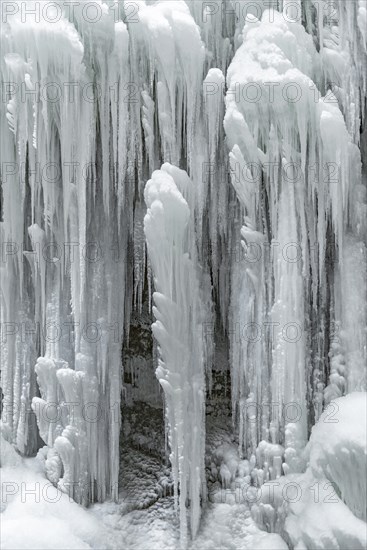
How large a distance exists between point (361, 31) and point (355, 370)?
2.39 metres

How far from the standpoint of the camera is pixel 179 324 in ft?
15.3

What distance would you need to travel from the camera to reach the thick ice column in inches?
177

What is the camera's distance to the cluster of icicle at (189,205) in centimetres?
460

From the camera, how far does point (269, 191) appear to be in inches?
187

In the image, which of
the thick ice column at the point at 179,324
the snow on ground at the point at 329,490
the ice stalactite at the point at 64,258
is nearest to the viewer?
the snow on ground at the point at 329,490

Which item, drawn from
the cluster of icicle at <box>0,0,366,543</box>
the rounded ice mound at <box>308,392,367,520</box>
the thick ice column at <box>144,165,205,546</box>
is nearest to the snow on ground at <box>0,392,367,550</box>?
the rounded ice mound at <box>308,392,367,520</box>

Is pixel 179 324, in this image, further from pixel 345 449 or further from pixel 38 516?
pixel 38 516

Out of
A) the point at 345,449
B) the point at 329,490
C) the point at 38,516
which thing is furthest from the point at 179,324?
the point at 38,516

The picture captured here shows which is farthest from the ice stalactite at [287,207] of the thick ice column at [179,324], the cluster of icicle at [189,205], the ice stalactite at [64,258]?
the ice stalactite at [64,258]

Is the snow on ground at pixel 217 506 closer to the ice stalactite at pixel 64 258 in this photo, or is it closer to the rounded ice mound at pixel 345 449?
the rounded ice mound at pixel 345 449

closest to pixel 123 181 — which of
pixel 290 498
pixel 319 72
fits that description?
pixel 319 72

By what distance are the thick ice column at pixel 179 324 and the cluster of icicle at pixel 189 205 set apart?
14mm

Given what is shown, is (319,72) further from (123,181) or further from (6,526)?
(6,526)

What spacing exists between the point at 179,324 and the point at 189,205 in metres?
0.85
